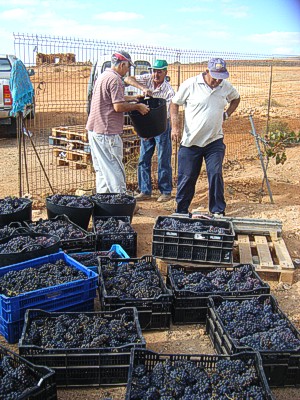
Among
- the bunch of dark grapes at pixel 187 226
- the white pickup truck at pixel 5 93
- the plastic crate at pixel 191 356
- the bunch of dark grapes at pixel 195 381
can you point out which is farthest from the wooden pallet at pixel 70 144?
the bunch of dark grapes at pixel 195 381

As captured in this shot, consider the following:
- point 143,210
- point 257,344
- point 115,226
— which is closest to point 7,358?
point 257,344

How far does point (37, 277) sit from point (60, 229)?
1321 mm

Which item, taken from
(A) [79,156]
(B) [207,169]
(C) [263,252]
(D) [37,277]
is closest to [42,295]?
(D) [37,277]

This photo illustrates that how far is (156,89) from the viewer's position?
7.97 metres

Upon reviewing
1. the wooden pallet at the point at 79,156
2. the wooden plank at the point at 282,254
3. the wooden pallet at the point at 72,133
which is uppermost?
the wooden pallet at the point at 72,133

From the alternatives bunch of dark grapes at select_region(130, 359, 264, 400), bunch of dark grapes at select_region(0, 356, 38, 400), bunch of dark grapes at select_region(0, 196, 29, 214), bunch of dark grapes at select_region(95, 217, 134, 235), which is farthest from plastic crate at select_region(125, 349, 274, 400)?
bunch of dark grapes at select_region(0, 196, 29, 214)

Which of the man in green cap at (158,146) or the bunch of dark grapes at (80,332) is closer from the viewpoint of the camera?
the bunch of dark grapes at (80,332)

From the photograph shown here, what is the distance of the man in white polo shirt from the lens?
630 centimetres

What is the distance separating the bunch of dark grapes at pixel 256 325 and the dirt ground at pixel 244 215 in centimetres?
37

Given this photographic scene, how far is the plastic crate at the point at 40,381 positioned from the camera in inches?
119

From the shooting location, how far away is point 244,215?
7.55 m

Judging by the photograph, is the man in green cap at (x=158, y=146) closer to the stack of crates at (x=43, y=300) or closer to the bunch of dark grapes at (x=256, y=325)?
the stack of crates at (x=43, y=300)

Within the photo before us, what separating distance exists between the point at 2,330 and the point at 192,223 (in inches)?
99.1

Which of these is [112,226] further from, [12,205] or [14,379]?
[14,379]
